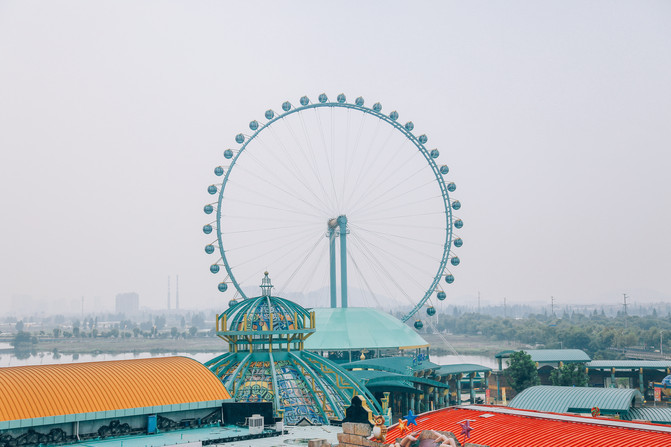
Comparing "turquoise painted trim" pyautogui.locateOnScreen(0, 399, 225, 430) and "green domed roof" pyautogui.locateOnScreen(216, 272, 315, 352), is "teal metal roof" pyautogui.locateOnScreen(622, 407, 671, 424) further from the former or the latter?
"turquoise painted trim" pyautogui.locateOnScreen(0, 399, 225, 430)

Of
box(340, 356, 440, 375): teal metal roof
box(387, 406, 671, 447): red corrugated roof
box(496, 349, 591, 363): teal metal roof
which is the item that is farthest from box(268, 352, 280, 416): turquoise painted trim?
box(496, 349, 591, 363): teal metal roof

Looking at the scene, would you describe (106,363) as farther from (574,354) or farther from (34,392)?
(574,354)

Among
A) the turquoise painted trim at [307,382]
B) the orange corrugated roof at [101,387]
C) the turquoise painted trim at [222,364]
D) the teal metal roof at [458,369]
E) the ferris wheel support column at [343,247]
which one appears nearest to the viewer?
the orange corrugated roof at [101,387]

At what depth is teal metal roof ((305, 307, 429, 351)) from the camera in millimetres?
84250

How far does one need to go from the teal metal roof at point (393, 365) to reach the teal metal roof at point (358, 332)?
107 inches

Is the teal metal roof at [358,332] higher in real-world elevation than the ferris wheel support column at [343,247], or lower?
lower

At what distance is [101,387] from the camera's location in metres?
38.3

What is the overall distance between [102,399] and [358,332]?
172 ft

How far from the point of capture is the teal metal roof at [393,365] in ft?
245

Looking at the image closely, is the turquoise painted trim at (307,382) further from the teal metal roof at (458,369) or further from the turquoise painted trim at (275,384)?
the teal metal roof at (458,369)

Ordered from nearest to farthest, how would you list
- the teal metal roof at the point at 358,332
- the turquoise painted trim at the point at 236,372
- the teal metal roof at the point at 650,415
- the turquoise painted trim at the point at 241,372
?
1. the turquoise painted trim at the point at 241,372
2. the turquoise painted trim at the point at 236,372
3. the teal metal roof at the point at 650,415
4. the teal metal roof at the point at 358,332

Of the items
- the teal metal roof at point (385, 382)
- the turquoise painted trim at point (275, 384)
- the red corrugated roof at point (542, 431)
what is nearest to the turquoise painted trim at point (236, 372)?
the turquoise painted trim at point (275, 384)

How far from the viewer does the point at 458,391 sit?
9088 centimetres

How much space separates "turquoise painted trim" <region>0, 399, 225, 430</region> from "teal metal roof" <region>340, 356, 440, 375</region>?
31516 millimetres
